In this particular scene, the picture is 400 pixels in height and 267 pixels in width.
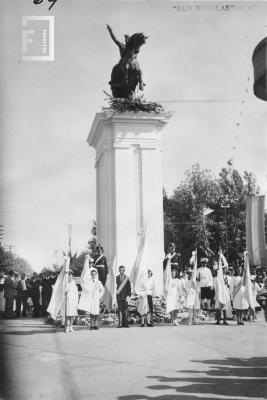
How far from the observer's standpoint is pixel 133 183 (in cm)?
1619

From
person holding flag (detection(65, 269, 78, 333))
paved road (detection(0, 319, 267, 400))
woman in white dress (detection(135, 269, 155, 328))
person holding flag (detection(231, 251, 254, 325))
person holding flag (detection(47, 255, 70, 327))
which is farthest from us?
person holding flag (detection(231, 251, 254, 325))

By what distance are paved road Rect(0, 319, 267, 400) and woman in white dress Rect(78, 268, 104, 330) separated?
70 centimetres

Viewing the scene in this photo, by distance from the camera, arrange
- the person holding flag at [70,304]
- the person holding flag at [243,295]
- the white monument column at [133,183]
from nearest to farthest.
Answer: the person holding flag at [70,304], the person holding flag at [243,295], the white monument column at [133,183]

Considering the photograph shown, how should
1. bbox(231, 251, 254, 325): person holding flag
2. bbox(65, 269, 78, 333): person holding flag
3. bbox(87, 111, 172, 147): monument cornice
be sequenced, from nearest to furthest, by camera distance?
bbox(65, 269, 78, 333): person holding flag → bbox(231, 251, 254, 325): person holding flag → bbox(87, 111, 172, 147): monument cornice

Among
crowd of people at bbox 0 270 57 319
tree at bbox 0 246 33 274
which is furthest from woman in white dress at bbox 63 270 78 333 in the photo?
tree at bbox 0 246 33 274

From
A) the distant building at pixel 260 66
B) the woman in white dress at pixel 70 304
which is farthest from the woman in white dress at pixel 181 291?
the distant building at pixel 260 66

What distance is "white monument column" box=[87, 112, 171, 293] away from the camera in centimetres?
1580

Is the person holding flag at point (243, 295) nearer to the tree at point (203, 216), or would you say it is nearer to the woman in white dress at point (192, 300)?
the woman in white dress at point (192, 300)

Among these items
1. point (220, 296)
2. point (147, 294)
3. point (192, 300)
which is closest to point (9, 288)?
point (147, 294)

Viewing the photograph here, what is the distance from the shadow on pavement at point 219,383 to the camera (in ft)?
19.4

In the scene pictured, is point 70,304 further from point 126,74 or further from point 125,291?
point 126,74

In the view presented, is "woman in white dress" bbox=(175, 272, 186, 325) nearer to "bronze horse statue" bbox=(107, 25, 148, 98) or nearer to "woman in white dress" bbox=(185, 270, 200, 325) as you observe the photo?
"woman in white dress" bbox=(185, 270, 200, 325)

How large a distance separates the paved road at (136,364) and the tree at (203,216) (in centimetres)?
2414

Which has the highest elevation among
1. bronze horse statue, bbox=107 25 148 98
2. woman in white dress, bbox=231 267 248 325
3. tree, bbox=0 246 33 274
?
bronze horse statue, bbox=107 25 148 98
